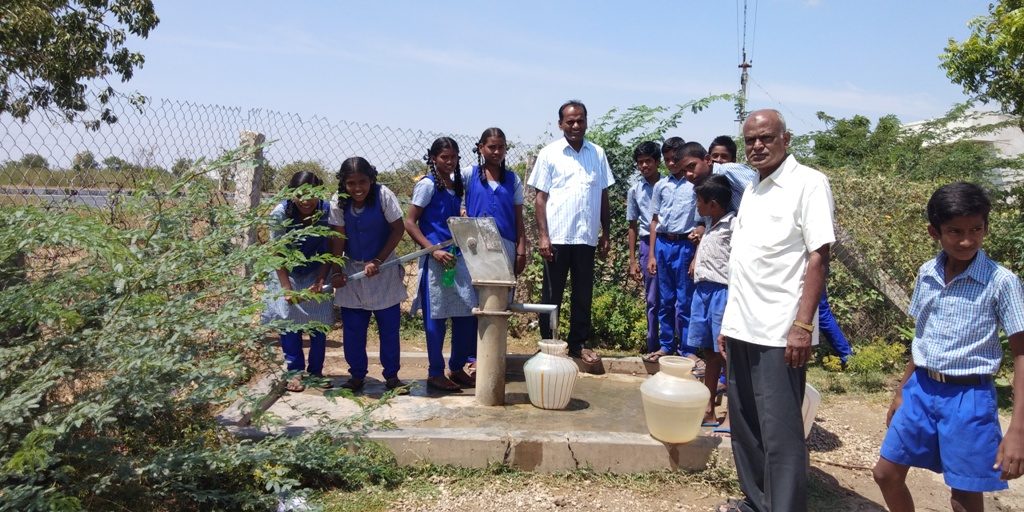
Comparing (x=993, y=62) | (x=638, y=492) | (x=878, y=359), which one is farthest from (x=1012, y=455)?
(x=993, y=62)

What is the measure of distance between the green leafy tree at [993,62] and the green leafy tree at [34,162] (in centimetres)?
827

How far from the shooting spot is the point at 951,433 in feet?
8.36

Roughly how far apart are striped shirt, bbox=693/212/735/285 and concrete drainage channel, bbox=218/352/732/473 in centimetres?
87

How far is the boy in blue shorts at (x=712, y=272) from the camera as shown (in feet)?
13.2

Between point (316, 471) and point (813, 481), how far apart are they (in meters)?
2.55

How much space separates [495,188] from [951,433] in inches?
124

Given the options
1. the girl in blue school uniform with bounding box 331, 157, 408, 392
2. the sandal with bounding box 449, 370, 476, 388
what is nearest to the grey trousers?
the sandal with bounding box 449, 370, 476, 388

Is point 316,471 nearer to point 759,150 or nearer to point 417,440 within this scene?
point 417,440

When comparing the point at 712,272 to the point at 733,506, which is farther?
the point at 712,272

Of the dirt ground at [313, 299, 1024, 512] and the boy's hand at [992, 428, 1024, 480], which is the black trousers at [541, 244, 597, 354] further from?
the boy's hand at [992, 428, 1024, 480]

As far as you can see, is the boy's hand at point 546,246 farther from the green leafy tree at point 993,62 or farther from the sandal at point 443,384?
the green leafy tree at point 993,62

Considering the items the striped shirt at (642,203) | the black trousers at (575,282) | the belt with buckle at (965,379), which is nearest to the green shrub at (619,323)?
the striped shirt at (642,203)

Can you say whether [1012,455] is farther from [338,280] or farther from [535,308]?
[338,280]

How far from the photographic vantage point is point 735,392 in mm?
3199
